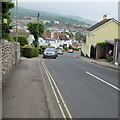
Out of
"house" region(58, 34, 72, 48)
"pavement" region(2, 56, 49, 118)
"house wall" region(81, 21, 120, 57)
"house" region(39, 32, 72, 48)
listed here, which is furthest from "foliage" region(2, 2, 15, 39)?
"house" region(58, 34, 72, 48)

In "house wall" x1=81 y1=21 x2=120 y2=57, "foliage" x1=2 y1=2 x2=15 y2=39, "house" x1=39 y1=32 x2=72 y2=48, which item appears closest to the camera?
"foliage" x1=2 y1=2 x2=15 y2=39

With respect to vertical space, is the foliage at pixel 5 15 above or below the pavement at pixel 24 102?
above

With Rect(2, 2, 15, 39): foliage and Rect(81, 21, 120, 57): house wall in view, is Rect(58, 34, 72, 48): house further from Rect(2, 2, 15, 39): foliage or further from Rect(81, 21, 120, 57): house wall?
Rect(2, 2, 15, 39): foliage

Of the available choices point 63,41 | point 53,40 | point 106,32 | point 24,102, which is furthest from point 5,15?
point 63,41

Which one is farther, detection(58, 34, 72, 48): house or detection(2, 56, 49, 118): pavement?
detection(58, 34, 72, 48): house

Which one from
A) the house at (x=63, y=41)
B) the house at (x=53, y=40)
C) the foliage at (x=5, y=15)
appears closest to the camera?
the foliage at (x=5, y=15)

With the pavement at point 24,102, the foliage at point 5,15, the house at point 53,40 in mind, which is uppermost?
the house at point 53,40

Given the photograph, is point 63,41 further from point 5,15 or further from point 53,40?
point 5,15

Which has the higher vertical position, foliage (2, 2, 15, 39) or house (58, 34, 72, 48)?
house (58, 34, 72, 48)

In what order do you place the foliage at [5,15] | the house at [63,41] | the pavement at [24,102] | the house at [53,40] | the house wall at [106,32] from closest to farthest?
1. the pavement at [24,102]
2. the foliage at [5,15]
3. the house wall at [106,32]
4. the house at [53,40]
5. the house at [63,41]

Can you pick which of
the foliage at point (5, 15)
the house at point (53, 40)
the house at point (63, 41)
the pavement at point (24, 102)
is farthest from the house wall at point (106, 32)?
the house at point (63, 41)

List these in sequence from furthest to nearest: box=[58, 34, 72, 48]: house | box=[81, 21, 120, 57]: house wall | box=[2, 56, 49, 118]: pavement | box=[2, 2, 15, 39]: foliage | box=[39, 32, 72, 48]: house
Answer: box=[58, 34, 72, 48]: house, box=[39, 32, 72, 48]: house, box=[81, 21, 120, 57]: house wall, box=[2, 2, 15, 39]: foliage, box=[2, 56, 49, 118]: pavement

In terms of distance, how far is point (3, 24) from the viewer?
1622 centimetres

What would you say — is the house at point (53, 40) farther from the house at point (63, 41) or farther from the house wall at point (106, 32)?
the house wall at point (106, 32)
